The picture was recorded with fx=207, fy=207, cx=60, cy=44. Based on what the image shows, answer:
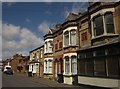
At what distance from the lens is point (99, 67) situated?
736 inches

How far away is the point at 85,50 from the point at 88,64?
61.4 inches

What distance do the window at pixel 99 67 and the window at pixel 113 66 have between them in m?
0.81

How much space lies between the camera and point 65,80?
26.9 m

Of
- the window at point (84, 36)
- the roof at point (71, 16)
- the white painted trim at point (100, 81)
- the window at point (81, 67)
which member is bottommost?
the white painted trim at point (100, 81)

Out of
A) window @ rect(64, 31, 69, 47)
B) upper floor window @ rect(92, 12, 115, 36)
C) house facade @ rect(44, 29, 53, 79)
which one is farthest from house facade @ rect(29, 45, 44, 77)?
upper floor window @ rect(92, 12, 115, 36)

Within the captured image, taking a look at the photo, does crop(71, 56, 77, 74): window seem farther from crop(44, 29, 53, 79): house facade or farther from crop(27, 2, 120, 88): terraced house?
crop(44, 29, 53, 79): house facade

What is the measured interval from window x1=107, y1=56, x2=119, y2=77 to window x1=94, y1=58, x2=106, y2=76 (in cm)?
81

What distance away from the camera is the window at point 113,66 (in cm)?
Answer: 1614

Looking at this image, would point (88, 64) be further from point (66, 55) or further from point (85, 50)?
point (66, 55)

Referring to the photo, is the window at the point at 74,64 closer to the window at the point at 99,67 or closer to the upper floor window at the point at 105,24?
the upper floor window at the point at 105,24

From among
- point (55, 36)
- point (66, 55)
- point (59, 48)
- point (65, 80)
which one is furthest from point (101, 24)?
point (55, 36)

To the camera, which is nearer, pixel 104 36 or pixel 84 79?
pixel 104 36

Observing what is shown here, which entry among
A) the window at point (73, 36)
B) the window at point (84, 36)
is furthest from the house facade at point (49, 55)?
the window at point (84, 36)

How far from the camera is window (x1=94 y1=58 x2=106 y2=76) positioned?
709 inches
